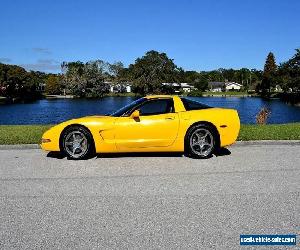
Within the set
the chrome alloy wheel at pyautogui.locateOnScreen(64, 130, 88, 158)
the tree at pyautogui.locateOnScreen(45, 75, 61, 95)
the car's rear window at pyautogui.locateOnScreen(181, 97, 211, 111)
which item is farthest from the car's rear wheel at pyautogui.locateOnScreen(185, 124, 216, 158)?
the tree at pyautogui.locateOnScreen(45, 75, 61, 95)

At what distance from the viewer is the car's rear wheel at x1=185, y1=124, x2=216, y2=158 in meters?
8.27

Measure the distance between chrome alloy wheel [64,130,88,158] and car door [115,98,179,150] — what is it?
750 mm

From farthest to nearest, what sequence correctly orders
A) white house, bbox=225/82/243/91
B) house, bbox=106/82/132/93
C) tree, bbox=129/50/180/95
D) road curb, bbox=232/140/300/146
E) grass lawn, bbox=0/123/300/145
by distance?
white house, bbox=225/82/243/91, house, bbox=106/82/132/93, tree, bbox=129/50/180/95, grass lawn, bbox=0/123/300/145, road curb, bbox=232/140/300/146

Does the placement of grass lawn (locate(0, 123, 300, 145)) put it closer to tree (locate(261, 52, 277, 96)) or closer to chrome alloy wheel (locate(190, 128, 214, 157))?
chrome alloy wheel (locate(190, 128, 214, 157))

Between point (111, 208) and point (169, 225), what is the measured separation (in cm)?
95

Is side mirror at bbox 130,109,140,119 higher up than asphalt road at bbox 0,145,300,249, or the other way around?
side mirror at bbox 130,109,140,119

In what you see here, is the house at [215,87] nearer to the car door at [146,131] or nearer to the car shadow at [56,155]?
the car shadow at [56,155]

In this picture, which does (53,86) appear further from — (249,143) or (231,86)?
(249,143)

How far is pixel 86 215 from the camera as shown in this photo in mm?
4609

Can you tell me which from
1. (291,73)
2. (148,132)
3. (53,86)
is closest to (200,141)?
(148,132)

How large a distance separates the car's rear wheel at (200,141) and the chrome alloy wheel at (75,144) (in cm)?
223

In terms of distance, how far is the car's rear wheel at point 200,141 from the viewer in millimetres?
8273

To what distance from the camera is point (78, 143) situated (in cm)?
834

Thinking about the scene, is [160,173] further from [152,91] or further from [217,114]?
[152,91]
